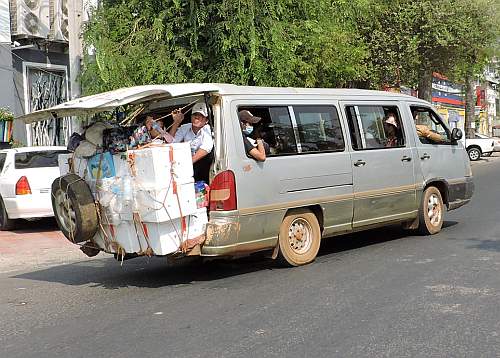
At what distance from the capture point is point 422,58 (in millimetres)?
23406

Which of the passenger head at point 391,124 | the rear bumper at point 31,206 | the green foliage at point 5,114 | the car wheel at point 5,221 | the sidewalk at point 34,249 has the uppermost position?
the green foliage at point 5,114

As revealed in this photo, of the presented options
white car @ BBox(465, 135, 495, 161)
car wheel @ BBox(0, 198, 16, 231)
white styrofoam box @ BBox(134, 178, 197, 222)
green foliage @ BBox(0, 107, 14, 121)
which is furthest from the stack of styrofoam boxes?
white car @ BBox(465, 135, 495, 161)

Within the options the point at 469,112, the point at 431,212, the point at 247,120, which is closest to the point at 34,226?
the point at 247,120

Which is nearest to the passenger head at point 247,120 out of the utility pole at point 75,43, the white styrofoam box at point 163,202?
the white styrofoam box at point 163,202

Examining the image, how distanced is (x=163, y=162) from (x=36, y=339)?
2022 mm

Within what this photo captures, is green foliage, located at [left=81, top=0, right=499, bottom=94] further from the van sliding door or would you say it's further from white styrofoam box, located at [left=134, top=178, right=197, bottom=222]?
white styrofoam box, located at [left=134, top=178, right=197, bottom=222]

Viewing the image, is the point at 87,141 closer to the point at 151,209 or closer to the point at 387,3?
the point at 151,209

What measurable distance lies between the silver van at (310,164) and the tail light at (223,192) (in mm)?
10

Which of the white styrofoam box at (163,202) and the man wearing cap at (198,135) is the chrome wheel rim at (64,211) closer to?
the white styrofoam box at (163,202)

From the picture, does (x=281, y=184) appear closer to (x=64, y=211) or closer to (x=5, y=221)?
(x=64, y=211)

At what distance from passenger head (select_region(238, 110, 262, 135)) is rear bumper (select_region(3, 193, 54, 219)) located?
591cm

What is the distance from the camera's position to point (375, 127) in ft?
28.5

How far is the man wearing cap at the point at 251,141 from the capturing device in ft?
23.1

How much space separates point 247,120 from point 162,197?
4.65 ft
